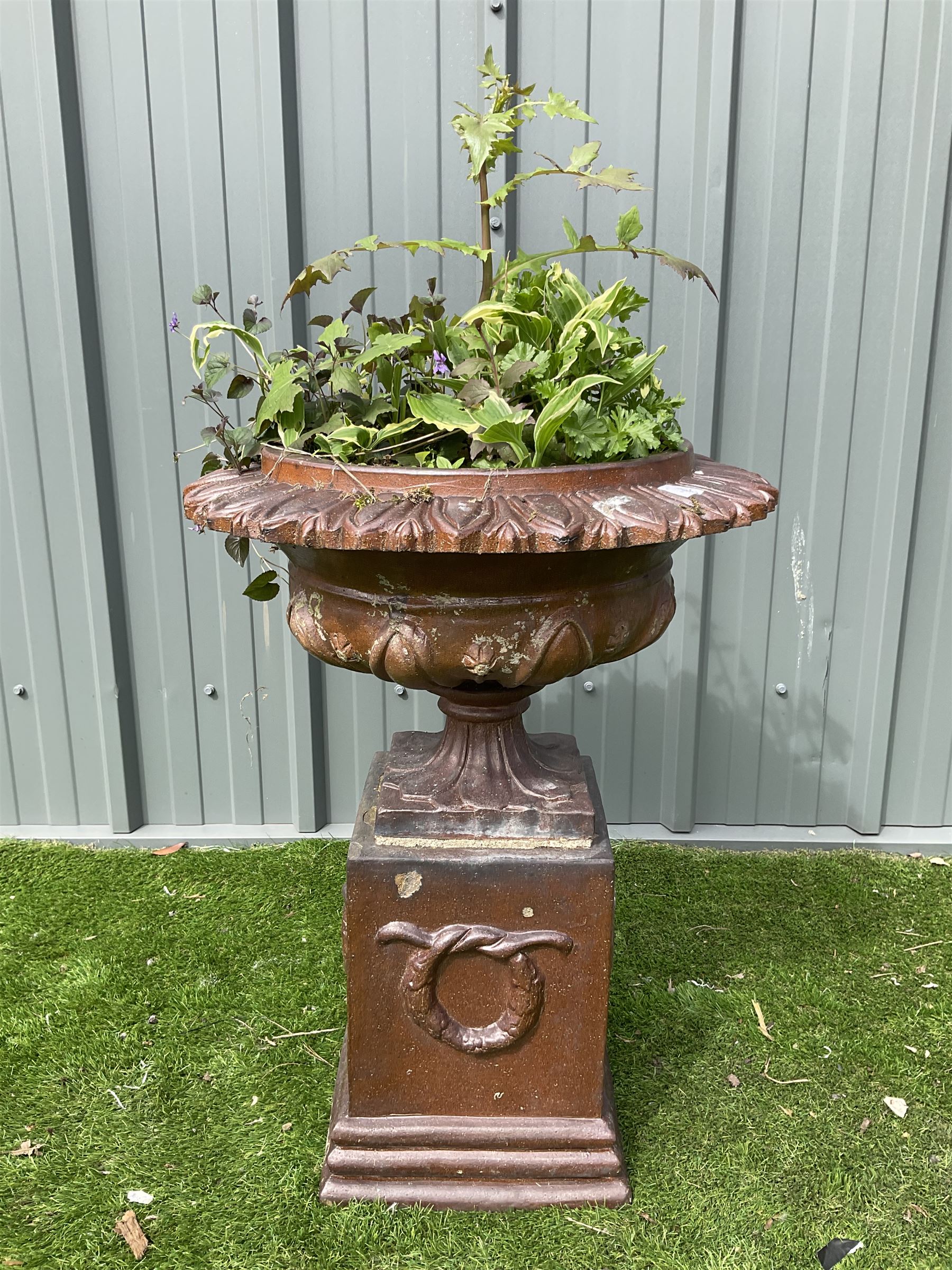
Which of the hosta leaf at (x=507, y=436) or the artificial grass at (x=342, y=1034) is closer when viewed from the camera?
the hosta leaf at (x=507, y=436)

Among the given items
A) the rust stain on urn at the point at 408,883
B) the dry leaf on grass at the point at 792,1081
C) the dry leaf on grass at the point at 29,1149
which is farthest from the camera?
the dry leaf on grass at the point at 792,1081

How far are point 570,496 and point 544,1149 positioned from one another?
1170 millimetres

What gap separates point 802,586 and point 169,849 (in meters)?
2.00

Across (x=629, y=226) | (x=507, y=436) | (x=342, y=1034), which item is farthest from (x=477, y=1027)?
(x=629, y=226)

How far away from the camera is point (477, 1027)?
170cm

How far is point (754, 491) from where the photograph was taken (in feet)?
→ 4.92

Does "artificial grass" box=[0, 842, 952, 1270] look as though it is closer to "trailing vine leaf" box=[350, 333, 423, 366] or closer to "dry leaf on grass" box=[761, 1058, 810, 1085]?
"dry leaf on grass" box=[761, 1058, 810, 1085]

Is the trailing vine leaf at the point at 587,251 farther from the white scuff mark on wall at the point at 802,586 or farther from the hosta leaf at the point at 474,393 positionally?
the white scuff mark on wall at the point at 802,586

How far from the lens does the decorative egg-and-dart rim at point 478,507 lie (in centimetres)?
130

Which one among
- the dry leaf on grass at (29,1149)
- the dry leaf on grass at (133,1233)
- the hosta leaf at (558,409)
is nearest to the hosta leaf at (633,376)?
the hosta leaf at (558,409)

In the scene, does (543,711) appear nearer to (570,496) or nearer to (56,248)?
(570,496)

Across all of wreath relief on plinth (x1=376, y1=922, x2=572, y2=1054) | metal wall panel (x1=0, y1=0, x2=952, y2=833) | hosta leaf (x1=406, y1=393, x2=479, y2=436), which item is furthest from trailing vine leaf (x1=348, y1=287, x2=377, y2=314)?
wreath relief on plinth (x1=376, y1=922, x2=572, y2=1054)

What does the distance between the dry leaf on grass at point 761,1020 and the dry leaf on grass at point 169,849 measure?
1.68m

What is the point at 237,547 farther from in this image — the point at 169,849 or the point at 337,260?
the point at 169,849
